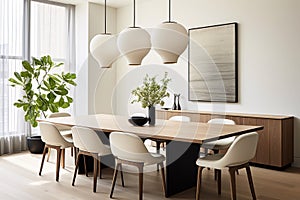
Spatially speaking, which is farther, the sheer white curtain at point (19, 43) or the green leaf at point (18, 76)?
the sheer white curtain at point (19, 43)

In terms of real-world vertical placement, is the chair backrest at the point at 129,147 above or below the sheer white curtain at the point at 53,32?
below

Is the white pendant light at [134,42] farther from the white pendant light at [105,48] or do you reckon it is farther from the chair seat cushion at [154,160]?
the chair seat cushion at [154,160]

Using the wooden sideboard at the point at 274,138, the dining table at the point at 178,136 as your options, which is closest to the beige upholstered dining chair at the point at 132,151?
the dining table at the point at 178,136

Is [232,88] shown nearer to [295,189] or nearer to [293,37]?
[293,37]

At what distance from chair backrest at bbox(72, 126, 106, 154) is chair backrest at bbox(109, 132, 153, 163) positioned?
30 cm

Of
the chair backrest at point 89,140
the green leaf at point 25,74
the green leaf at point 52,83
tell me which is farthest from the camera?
the green leaf at point 52,83

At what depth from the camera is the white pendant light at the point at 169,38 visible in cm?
369

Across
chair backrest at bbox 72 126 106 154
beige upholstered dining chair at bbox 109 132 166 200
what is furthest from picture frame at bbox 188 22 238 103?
chair backrest at bbox 72 126 106 154

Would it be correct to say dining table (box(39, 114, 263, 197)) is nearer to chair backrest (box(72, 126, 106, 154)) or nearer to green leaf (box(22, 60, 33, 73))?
chair backrest (box(72, 126, 106, 154))

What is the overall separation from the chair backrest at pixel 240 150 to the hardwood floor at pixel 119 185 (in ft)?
2.09

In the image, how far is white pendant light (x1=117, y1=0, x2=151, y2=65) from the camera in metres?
3.78

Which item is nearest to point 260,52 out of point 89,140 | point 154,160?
point 154,160

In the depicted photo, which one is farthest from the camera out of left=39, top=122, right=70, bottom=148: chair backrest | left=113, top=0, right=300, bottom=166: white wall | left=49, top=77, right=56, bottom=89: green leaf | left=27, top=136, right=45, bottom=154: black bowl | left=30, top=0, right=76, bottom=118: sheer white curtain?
left=30, top=0, right=76, bottom=118: sheer white curtain

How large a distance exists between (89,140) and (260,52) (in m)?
3.12
